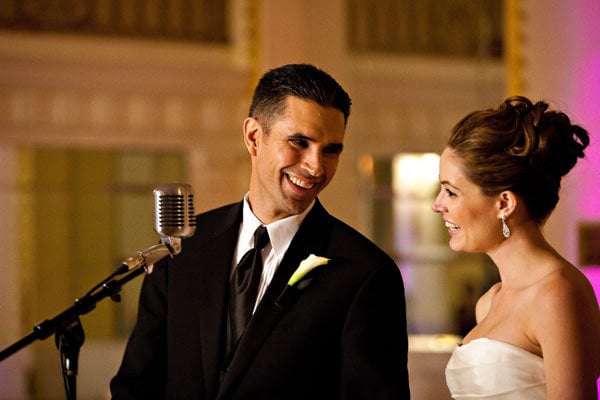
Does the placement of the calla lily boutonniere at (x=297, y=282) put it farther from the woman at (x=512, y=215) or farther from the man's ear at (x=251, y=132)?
the woman at (x=512, y=215)

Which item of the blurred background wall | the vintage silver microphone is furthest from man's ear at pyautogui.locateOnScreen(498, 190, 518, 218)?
the blurred background wall

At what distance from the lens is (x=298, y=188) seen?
7.91 feet

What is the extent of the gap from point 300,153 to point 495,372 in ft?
2.92

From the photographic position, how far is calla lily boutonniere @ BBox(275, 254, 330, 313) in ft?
7.73

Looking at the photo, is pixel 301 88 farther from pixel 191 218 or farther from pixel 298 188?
pixel 191 218

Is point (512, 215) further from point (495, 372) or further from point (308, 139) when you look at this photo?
point (308, 139)

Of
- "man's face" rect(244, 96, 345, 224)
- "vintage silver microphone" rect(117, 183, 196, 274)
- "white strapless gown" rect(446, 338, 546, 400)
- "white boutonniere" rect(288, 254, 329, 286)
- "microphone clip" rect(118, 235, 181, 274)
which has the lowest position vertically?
"white strapless gown" rect(446, 338, 546, 400)

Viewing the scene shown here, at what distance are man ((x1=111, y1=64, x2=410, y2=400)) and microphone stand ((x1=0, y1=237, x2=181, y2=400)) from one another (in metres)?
0.32

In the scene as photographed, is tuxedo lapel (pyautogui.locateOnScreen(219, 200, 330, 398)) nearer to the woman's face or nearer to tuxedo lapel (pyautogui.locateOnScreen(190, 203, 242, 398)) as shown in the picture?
tuxedo lapel (pyautogui.locateOnScreen(190, 203, 242, 398))

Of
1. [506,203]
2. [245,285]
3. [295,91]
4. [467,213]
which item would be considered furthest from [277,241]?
[506,203]

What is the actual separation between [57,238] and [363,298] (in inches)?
357

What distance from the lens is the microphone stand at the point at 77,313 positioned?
2.12 meters

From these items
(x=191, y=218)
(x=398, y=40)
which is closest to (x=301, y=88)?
(x=191, y=218)

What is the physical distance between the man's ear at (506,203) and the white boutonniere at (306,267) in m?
0.63
